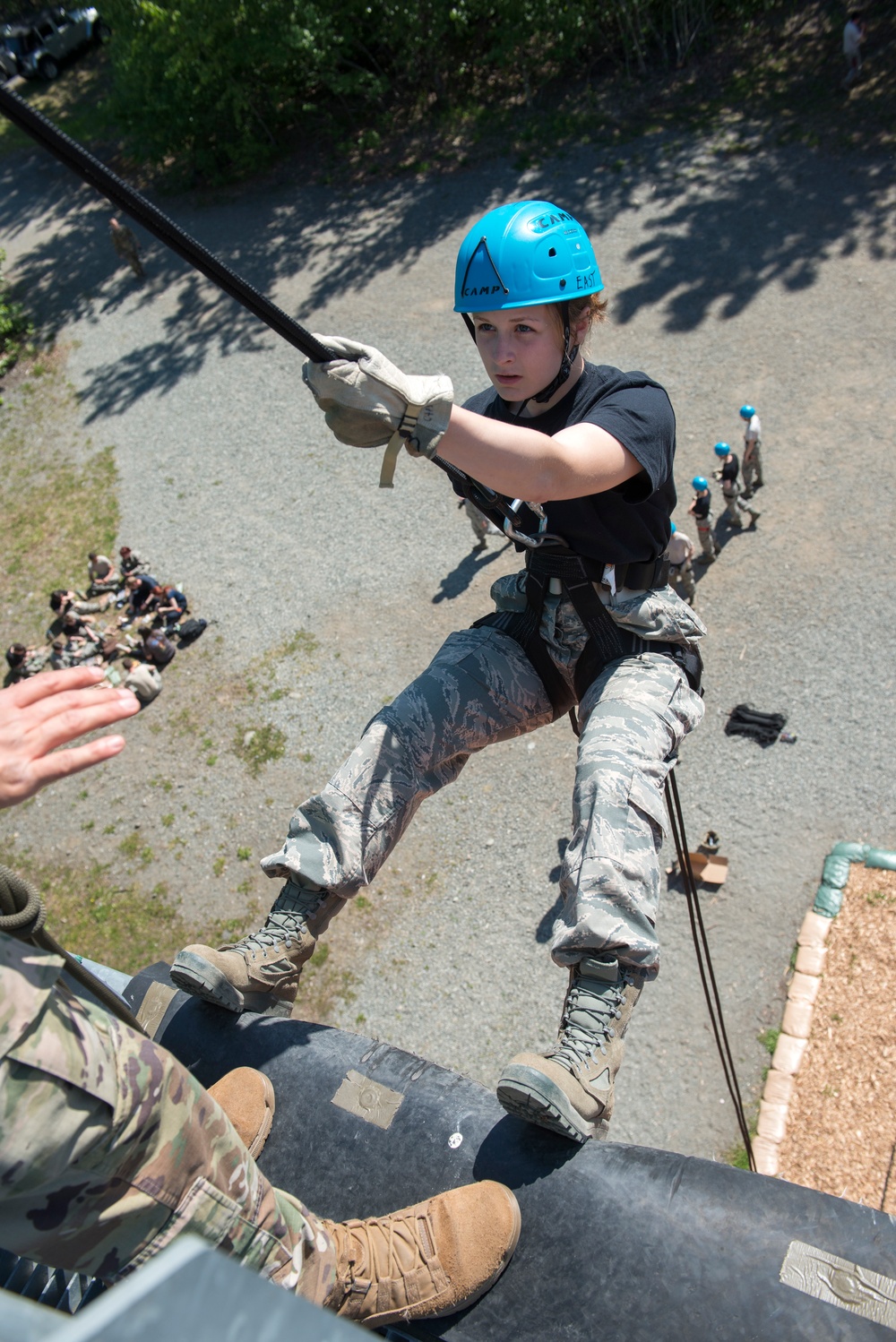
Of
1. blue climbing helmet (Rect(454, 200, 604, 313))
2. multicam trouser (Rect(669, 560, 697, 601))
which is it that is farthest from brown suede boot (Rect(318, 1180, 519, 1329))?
multicam trouser (Rect(669, 560, 697, 601))

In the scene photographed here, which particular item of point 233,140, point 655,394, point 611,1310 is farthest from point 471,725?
point 233,140

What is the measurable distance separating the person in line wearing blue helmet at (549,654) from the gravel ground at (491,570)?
11.1 feet

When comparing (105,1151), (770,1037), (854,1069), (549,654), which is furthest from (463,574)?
(105,1151)

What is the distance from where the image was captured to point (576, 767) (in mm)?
3275

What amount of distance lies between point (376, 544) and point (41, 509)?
209 inches

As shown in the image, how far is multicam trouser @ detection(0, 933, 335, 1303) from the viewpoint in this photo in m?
2.01

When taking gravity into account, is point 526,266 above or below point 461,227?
above

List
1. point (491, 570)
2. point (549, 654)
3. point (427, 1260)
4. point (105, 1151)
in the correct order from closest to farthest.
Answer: point (105, 1151), point (427, 1260), point (549, 654), point (491, 570)

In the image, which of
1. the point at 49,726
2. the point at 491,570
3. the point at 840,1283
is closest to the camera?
the point at 49,726

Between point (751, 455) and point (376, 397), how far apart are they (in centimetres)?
733

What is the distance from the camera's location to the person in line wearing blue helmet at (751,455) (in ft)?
29.2

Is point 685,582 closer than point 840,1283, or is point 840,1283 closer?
point 840,1283

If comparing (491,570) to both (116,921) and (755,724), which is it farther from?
(116,921)

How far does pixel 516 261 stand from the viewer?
315 cm
